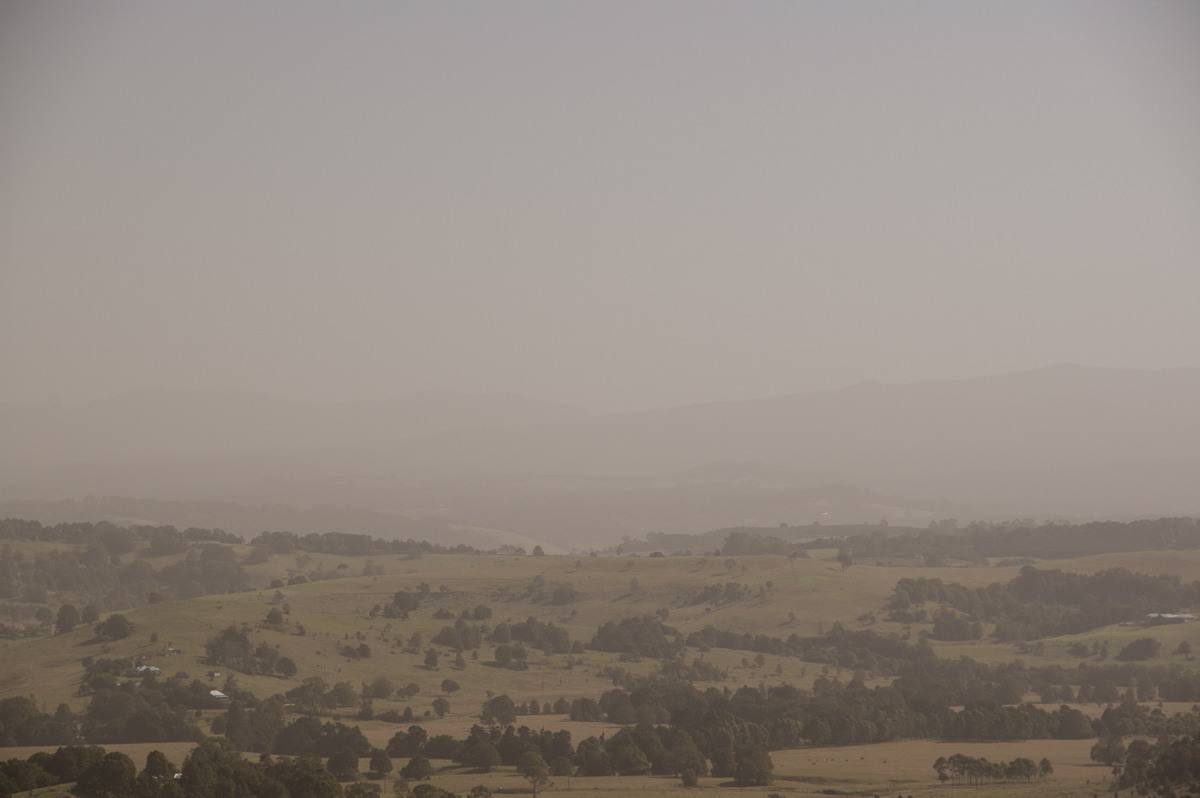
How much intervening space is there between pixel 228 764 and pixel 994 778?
152ft

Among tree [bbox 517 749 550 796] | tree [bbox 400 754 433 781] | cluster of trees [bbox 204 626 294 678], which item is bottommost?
tree [bbox 400 754 433 781]

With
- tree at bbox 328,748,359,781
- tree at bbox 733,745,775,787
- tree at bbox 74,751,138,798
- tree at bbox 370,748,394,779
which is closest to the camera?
tree at bbox 74,751,138,798

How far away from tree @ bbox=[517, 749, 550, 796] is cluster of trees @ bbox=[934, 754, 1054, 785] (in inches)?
983

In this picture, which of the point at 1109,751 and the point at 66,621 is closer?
the point at 1109,751

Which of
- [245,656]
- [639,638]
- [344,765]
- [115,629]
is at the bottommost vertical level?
[344,765]

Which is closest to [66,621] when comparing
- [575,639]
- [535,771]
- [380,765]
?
[575,639]

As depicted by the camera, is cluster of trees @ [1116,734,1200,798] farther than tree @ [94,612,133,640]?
No

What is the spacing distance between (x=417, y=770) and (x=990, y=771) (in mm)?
36506

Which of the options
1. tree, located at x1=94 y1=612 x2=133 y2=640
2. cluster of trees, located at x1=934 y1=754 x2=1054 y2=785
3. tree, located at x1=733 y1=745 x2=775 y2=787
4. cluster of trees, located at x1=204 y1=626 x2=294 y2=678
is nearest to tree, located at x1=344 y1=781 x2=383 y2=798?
tree, located at x1=733 y1=745 x2=775 y2=787

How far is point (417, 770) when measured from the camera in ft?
266

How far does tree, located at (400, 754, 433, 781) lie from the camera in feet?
265

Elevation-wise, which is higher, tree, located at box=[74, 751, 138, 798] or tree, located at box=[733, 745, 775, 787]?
tree, located at box=[74, 751, 138, 798]

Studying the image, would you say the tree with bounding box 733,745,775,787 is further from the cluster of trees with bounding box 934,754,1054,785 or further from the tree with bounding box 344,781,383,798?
the tree with bounding box 344,781,383,798

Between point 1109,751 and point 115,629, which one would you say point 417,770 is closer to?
point 1109,751
